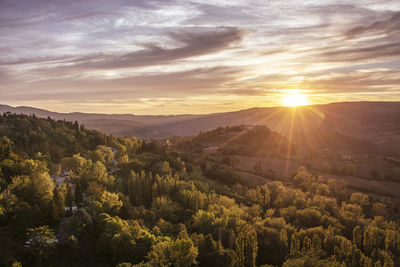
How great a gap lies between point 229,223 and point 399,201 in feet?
386

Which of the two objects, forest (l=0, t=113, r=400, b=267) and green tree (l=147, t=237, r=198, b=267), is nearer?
green tree (l=147, t=237, r=198, b=267)

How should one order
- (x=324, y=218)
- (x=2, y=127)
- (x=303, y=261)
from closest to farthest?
1. (x=303, y=261)
2. (x=324, y=218)
3. (x=2, y=127)

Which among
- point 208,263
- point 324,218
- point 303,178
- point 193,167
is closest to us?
point 208,263

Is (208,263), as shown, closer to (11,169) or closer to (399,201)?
(11,169)

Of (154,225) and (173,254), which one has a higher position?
(173,254)

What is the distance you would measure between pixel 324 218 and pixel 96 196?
2705 inches

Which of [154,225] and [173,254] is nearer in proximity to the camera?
[173,254]

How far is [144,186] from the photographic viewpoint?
10194 cm

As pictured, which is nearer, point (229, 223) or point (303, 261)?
point (303, 261)

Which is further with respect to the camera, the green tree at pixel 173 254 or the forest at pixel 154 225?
the forest at pixel 154 225

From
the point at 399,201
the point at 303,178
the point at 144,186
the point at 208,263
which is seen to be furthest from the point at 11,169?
the point at 399,201

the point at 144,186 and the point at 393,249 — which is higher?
the point at 144,186

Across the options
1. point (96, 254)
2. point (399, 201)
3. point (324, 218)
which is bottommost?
point (399, 201)

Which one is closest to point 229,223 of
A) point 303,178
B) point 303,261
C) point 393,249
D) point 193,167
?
point 303,261
